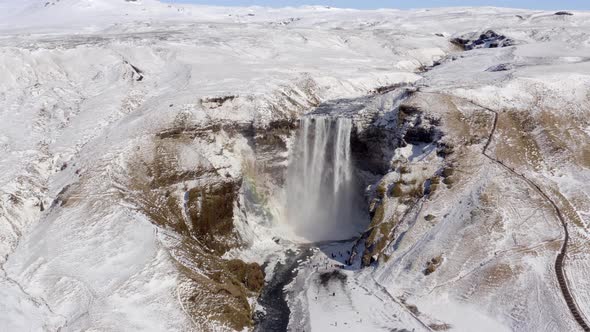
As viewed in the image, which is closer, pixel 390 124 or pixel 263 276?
pixel 263 276

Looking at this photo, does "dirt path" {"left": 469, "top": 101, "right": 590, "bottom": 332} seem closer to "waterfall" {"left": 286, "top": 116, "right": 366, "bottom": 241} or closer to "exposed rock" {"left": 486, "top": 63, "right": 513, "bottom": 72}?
"waterfall" {"left": 286, "top": 116, "right": 366, "bottom": 241}

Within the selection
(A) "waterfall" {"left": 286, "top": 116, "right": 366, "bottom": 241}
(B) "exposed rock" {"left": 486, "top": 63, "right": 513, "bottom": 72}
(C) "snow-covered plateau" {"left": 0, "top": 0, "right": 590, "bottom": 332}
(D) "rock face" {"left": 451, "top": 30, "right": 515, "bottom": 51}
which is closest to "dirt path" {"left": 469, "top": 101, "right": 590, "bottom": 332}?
(C) "snow-covered plateau" {"left": 0, "top": 0, "right": 590, "bottom": 332}

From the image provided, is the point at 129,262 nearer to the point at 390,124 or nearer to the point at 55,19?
the point at 390,124

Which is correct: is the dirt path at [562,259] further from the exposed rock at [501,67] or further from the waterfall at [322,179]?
the exposed rock at [501,67]

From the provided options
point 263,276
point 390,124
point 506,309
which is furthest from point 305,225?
point 506,309

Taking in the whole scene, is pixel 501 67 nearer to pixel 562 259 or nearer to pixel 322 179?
pixel 322 179
